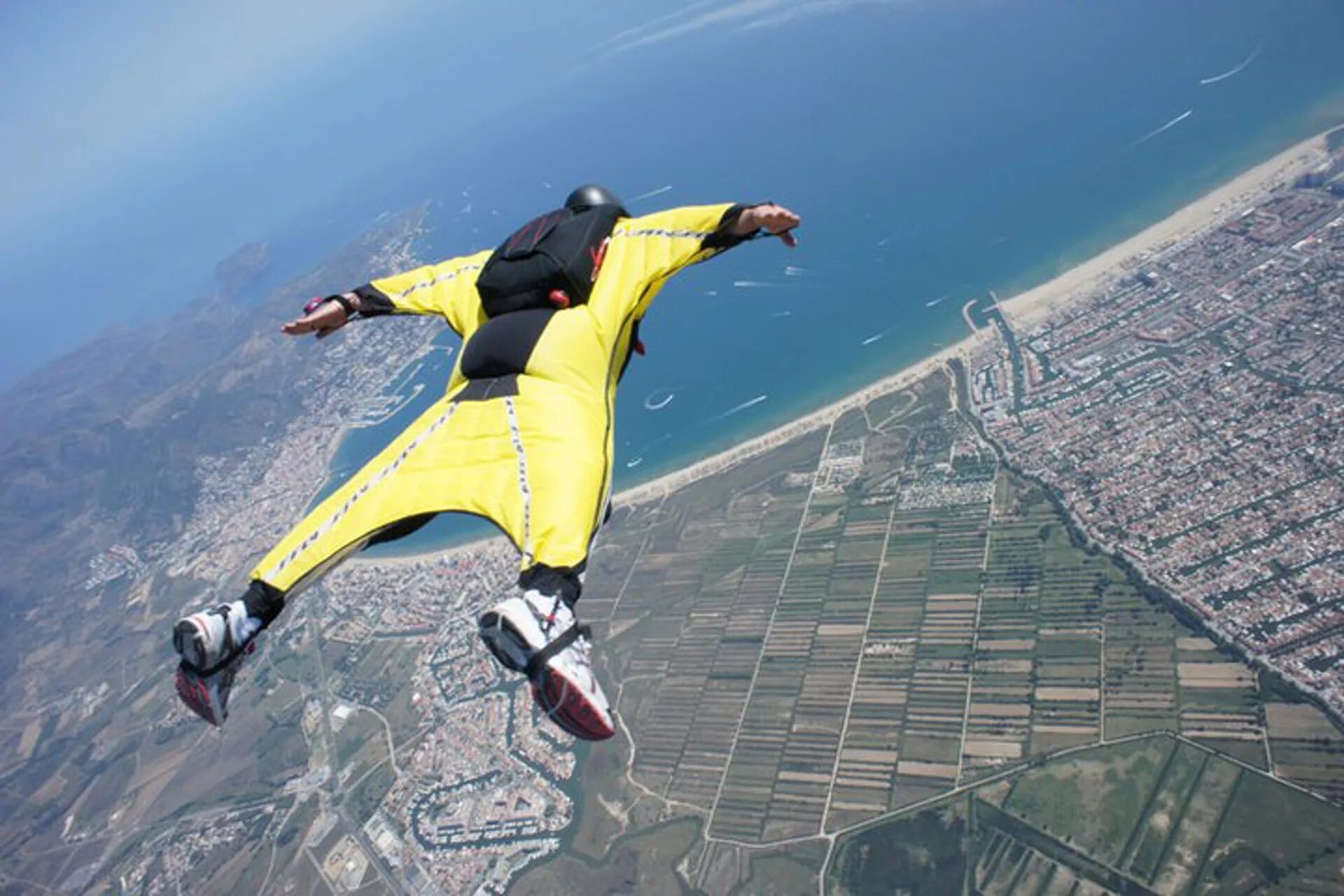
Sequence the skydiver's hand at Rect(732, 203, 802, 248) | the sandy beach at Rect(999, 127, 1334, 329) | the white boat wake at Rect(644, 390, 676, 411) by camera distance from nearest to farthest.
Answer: the skydiver's hand at Rect(732, 203, 802, 248) < the sandy beach at Rect(999, 127, 1334, 329) < the white boat wake at Rect(644, 390, 676, 411)

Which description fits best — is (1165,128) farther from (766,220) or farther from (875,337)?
(766,220)

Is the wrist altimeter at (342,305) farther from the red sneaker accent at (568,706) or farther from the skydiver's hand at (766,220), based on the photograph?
the red sneaker accent at (568,706)

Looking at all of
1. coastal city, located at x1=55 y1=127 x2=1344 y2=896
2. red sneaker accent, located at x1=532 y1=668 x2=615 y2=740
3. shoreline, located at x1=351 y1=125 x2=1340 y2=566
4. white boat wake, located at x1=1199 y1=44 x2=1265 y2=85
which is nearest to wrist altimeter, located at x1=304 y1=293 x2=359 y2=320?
red sneaker accent, located at x1=532 y1=668 x2=615 y2=740

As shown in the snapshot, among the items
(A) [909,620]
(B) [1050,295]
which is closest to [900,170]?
(B) [1050,295]

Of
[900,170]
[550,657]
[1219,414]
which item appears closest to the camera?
[550,657]

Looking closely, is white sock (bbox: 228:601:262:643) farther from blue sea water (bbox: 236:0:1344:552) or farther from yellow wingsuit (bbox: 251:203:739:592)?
blue sea water (bbox: 236:0:1344:552)

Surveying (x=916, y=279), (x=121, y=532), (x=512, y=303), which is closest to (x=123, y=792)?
(x=121, y=532)

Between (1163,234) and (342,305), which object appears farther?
(1163,234)
